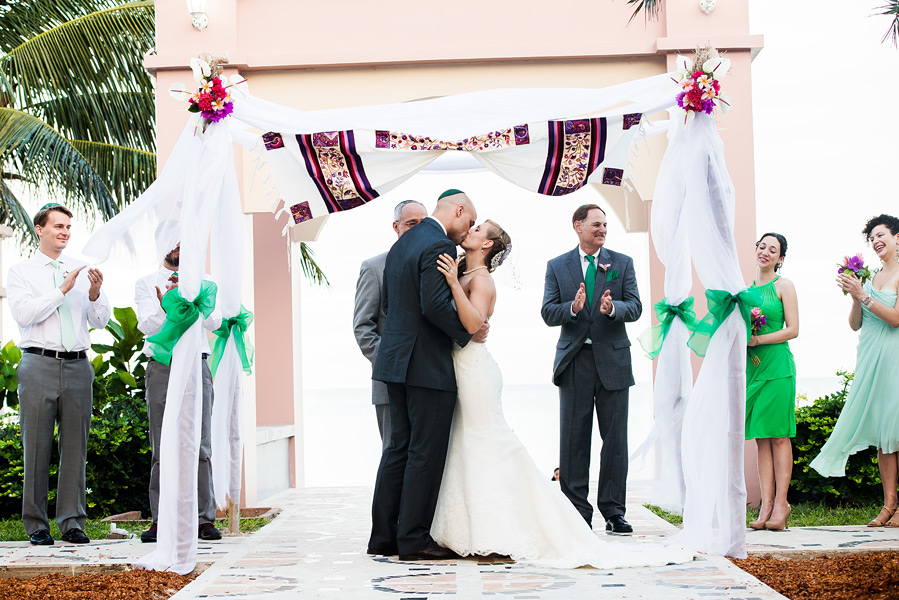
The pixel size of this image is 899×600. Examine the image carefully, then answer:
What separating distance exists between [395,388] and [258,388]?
5.26 meters

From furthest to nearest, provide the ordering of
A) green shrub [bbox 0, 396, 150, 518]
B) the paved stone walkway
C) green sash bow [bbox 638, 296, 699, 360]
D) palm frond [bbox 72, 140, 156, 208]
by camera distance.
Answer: palm frond [bbox 72, 140, 156, 208]
green shrub [bbox 0, 396, 150, 518]
green sash bow [bbox 638, 296, 699, 360]
the paved stone walkway

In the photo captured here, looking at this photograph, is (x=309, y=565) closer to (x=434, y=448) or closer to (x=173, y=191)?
(x=434, y=448)

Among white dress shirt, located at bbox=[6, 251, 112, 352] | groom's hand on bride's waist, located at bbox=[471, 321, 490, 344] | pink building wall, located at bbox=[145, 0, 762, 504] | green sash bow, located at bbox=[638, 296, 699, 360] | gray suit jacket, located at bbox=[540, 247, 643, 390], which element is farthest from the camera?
pink building wall, located at bbox=[145, 0, 762, 504]

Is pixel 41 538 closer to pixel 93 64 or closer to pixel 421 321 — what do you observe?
pixel 421 321

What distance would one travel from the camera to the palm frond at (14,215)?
10.4m

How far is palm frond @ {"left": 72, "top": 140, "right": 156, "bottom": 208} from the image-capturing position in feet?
35.6

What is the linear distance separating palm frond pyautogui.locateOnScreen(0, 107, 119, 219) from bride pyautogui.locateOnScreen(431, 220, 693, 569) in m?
6.13

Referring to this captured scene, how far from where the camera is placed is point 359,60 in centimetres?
767

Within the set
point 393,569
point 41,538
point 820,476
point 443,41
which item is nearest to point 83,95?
point 443,41

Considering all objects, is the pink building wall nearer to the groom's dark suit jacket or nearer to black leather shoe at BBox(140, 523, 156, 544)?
black leather shoe at BBox(140, 523, 156, 544)

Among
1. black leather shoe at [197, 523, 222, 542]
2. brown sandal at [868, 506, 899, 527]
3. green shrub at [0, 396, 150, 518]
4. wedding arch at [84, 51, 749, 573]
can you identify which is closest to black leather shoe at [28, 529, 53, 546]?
black leather shoe at [197, 523, 222, 542]

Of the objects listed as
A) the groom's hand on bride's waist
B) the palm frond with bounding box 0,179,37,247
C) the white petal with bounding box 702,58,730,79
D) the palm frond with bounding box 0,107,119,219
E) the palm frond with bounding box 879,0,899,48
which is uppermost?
the palm frond with bounding box 0,107,119,219

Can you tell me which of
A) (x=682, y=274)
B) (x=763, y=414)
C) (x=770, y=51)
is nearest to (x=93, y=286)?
(x=682, y=274)

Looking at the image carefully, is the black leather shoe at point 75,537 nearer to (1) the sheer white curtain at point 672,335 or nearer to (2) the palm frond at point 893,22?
(1) the sheer white curtain at point 672,335
